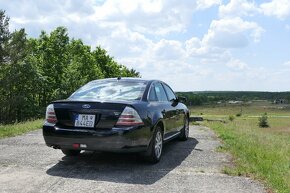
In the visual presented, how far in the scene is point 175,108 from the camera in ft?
30.5

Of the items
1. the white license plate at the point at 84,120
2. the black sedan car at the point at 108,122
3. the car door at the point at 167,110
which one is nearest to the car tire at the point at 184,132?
the car door at the point at 167,110

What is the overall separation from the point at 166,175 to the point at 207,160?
4.99ft

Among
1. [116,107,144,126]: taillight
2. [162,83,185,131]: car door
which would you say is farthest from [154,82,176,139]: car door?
[116,107,144,126]: taillight

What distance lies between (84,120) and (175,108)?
9.77 feet

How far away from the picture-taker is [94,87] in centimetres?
805

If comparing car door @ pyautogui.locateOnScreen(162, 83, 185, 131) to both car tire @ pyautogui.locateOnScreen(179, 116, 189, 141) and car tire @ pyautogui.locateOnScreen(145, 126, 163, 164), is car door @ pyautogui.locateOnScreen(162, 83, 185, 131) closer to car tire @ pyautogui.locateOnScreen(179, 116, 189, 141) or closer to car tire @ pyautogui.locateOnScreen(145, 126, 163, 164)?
car tire @ pyautogui.locateOnScreen(179, 116, 189, 141)

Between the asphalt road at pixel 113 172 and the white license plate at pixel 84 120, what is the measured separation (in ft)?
2.33

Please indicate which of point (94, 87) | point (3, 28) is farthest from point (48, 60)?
point (94, 87)

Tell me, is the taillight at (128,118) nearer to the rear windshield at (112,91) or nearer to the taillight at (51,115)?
the rear windshield at (112,91)

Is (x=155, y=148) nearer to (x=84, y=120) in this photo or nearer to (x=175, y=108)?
(x=84, y=120)

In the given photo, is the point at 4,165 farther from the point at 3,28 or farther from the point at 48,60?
the point at 48,60

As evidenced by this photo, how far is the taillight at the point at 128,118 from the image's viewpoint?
22.0 feet

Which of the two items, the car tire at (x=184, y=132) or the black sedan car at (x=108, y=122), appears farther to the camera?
the car tire at (x=184, y=132)

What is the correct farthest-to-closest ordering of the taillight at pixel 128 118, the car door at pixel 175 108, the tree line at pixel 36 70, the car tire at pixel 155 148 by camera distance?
1. the tree line at pixel 36 70
2. the car door at pixel 175 108
3. the car tire at pixel 155 148
4. the taillight at pixel 128 118
